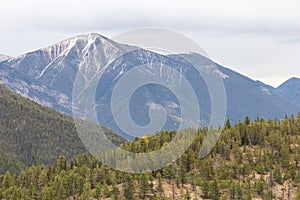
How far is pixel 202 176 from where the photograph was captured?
118 meters

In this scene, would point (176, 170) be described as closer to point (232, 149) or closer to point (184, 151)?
point (184, 151)

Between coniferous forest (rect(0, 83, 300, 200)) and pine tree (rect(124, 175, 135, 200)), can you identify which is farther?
coniferous forest (rect(0, 83, 300, 200))

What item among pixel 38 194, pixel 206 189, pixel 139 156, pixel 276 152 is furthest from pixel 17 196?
pixel 276 152

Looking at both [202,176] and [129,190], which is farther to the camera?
[202,176]

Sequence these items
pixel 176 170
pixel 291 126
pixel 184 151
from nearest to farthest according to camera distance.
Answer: pixel 176 170 → pixel 184 151 → pixel 291 126

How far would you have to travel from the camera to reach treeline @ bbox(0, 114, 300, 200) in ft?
352

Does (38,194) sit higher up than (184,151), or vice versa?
(184,151)

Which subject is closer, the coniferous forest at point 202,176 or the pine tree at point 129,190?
the pine tree at point 129,190

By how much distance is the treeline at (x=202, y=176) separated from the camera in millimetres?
107188

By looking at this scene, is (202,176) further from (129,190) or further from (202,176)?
(129,190)

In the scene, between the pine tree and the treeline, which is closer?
the pine tree

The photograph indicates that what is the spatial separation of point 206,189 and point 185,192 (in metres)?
5.03

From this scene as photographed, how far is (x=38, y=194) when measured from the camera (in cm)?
12025

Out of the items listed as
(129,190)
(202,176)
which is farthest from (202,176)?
(129,190)
